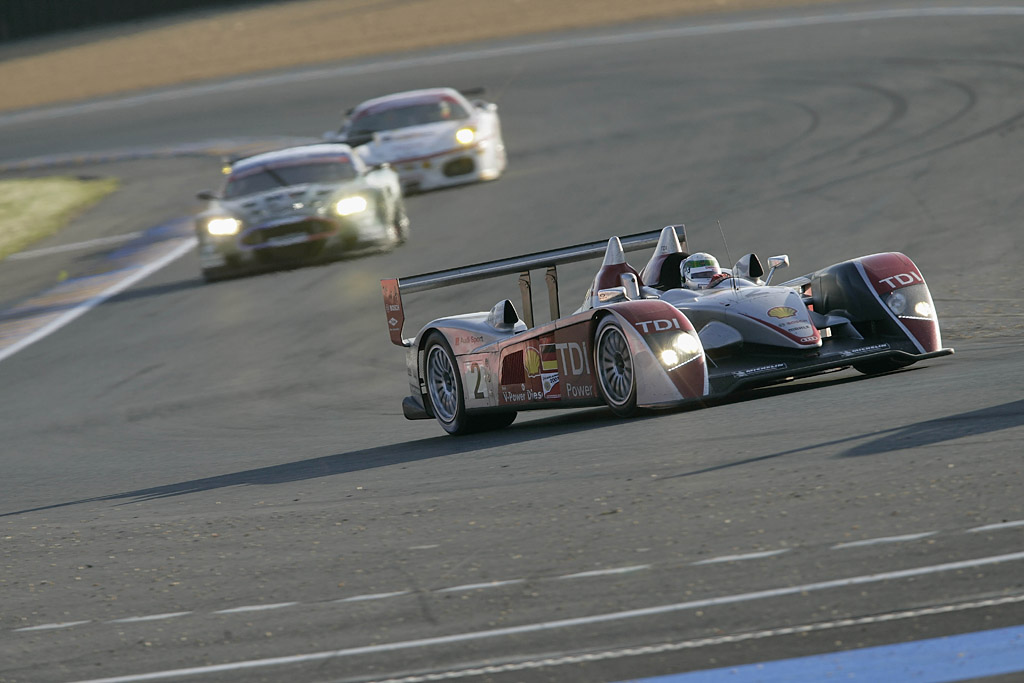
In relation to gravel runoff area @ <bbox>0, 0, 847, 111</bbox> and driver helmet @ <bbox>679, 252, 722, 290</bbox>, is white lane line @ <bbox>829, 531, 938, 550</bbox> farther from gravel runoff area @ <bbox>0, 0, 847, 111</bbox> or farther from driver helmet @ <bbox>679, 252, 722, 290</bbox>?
gravel runoff area @ <bbox>0, 0, 847, 111</bbox>

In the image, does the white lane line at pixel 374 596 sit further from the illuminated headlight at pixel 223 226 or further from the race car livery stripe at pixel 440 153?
the race car livery stripe at pixel 440 153

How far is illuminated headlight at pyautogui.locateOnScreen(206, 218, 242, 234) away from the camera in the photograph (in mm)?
17688

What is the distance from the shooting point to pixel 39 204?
26.1 m

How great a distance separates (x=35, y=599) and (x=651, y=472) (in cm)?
254

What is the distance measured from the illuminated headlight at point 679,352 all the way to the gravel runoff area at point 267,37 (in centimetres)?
3408

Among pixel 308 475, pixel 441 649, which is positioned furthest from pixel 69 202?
pixel 441 649

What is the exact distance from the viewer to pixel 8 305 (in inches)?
719

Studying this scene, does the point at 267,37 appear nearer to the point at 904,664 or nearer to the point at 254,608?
the point at 254,608

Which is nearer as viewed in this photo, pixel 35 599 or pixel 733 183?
pixel 35 599

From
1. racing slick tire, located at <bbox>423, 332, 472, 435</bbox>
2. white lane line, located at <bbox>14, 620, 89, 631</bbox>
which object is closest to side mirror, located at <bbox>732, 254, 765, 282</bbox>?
racing slick tire, located at <bbox>423, 332, 472, 435</bbox>

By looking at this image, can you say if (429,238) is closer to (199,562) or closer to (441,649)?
(199,562)

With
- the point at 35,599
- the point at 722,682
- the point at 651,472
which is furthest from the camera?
the point at 651,472

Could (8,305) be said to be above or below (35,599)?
above

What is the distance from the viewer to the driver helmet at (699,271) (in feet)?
28.8
